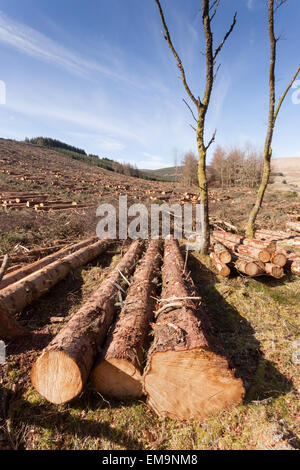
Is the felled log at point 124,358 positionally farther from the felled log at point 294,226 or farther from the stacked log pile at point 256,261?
the felled log at point 294,226

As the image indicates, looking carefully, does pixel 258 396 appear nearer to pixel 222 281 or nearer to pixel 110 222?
pixel 222 281

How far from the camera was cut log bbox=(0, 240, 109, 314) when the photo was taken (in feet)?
12.1

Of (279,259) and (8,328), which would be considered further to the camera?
(279,259)

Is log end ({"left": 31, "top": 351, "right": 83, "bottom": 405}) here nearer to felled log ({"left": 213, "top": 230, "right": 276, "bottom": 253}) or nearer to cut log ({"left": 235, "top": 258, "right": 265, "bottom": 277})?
cut log ({"left": 235, "top": 258, "right": 265, "bottom": 277})

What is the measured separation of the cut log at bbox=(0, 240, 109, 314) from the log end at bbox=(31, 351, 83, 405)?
4.50 feet

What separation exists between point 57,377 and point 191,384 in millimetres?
1483

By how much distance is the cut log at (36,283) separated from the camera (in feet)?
12.1

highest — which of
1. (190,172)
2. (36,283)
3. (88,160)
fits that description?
(88,160)

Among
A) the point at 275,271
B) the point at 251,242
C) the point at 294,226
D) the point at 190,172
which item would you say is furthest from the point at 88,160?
the point at 275,271

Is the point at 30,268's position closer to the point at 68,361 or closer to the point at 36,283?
the point at 36,283

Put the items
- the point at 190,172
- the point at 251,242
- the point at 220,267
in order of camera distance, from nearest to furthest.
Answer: the point at 220,267 < the point at 251,242 < the point at 190,172

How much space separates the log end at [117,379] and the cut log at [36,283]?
186cm

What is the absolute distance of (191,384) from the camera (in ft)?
→ 7.20
